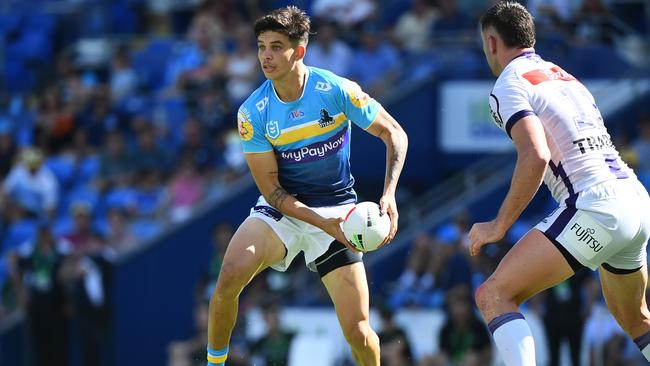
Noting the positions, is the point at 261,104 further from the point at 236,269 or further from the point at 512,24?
the point at 512,24

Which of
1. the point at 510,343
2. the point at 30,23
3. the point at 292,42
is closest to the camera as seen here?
the point at 510,343

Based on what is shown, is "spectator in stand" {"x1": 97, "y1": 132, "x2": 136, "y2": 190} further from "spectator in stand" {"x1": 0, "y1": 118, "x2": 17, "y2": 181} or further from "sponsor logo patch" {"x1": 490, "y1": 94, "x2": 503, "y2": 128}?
"sponsor logo patch" {"x1": 490, "y1": 94, "x2": 503, "y2": 128}

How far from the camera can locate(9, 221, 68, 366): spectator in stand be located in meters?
17.7

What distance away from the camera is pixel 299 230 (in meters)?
9.07

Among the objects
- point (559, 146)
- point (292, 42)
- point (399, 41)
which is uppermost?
point (292, 42)

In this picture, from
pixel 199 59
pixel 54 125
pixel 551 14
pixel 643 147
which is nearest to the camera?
pixel 643 147

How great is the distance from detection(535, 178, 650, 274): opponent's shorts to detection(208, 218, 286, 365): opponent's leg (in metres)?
1.90

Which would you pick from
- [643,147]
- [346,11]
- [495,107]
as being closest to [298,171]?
[495,107]

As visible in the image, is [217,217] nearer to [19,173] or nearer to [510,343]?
[19,173]

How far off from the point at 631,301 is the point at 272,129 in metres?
2.61

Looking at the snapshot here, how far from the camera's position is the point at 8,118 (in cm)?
2170

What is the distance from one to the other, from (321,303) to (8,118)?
7.96m

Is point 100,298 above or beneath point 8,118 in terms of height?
beneath

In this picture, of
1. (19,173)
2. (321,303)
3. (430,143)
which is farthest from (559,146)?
(19,173)
